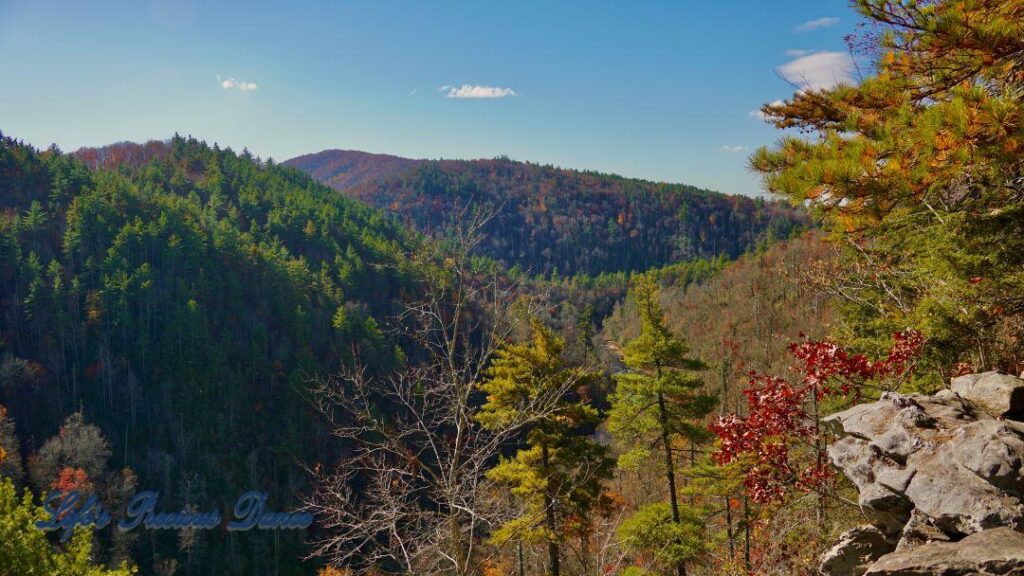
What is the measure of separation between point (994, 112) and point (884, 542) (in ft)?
12.9

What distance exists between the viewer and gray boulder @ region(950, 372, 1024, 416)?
5309 millimetres

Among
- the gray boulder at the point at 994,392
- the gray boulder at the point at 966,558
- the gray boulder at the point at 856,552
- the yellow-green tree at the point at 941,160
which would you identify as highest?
the yellow-green tree at the point at 941,160

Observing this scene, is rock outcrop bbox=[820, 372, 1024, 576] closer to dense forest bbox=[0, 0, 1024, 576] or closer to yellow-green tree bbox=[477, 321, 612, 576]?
dense forest bbox=[0, 0, 1024, 576]

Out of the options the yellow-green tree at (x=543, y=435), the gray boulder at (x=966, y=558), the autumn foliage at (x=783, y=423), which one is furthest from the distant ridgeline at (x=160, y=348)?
the gray boulder at (x=966, y=558)

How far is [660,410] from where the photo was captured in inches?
538

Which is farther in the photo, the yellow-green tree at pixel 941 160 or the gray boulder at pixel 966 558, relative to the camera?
the yellow-green tree at pixel 941 160

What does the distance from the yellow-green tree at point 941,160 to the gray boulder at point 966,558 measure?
2807 mm

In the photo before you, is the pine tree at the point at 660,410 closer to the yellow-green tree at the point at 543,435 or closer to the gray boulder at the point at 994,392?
the yellow-green tree at the point at 543,435

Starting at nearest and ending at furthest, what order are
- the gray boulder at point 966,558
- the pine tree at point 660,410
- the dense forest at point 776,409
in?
the gray boulder at point 966,558 < the dense forest at point 776,409 < the pine tree at point 660,410

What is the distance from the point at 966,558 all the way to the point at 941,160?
3215mm

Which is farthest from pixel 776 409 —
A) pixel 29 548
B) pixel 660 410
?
pixel 29 548

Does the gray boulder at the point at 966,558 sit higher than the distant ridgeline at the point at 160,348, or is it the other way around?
the gray boulder at the point at 966,558

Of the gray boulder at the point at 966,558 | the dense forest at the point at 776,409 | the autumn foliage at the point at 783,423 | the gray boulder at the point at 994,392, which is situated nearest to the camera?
the gray boulder at the point at 966,558

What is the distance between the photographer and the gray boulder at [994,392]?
17.4 ft
